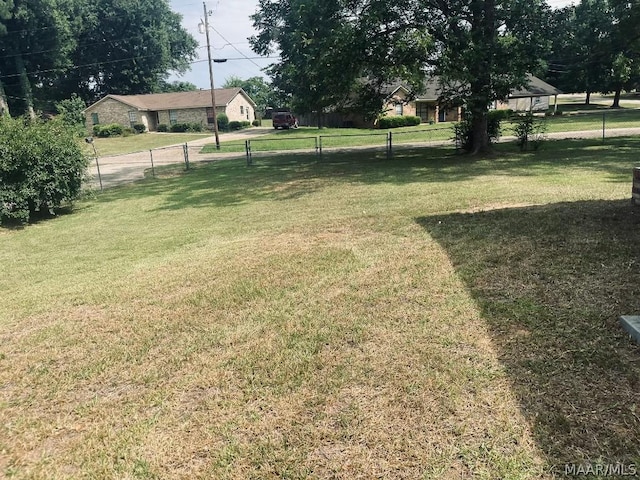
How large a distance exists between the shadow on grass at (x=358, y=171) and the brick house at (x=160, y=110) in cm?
3368

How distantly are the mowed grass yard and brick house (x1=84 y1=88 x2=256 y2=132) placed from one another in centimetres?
4609

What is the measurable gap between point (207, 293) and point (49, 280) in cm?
270

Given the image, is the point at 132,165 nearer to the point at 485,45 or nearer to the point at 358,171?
the point at 358,171

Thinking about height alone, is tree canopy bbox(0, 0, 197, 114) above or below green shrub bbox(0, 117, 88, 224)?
above

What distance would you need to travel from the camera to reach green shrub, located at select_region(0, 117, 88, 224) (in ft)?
34.3

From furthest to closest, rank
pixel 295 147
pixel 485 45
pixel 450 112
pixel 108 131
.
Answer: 1. pixel 108 131
2. pixel 450 112
3. pixel 295 147
4. pixel 485 45

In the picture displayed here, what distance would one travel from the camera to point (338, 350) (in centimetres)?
357

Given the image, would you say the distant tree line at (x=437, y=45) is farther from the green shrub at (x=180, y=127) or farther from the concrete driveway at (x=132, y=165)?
the green shrub at (x=180, y=127)

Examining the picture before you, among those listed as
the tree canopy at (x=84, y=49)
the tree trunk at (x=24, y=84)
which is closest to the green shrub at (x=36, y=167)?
the tree canopy at (x=84, y=49)

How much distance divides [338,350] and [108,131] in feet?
159

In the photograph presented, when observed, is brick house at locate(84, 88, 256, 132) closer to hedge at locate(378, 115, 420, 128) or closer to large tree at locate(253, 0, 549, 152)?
hedge at locate(378, 115, 420, 128)

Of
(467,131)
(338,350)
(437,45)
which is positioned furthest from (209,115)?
(338,350)

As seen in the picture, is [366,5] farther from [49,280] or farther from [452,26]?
[49,280]

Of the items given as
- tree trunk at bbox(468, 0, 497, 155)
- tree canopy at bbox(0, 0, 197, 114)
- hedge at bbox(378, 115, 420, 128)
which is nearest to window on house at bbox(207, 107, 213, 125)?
tree canopy at bbox(0, 0, 197, 114)
